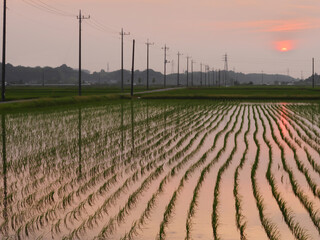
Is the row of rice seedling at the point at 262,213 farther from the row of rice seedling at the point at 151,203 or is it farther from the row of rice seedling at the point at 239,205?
the row of rice seedling at the point at 151,203

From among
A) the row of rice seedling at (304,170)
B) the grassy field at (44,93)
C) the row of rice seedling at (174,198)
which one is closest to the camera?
the row of rice seedling at (174,198)

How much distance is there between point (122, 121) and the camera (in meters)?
22.0

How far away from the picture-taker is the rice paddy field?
5.94 metres

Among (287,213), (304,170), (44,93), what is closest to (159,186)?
(287,213)

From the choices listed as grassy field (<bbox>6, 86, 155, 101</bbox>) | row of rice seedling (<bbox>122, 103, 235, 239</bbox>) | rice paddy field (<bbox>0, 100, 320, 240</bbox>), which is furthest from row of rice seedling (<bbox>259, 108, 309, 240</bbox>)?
grassy field (<bbox>6, 86, 155, 101</bbox>)

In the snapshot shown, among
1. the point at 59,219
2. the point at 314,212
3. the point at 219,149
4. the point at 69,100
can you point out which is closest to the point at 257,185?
the point at 314,212

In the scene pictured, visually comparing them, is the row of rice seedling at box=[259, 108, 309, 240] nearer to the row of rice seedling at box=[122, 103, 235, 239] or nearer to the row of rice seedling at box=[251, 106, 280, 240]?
the row of rice seedling at box=[251, 106, 280, 240]

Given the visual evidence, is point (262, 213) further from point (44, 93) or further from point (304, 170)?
point (44, 93)

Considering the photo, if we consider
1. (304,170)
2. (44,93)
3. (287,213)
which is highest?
(44,93)

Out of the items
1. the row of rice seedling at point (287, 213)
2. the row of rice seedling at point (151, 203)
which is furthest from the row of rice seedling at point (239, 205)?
the row of rice seedling at point (151, 203)

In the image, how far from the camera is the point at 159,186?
839cm

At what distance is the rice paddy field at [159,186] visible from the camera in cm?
594

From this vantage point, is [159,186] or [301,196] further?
[159,186]

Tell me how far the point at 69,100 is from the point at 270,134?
22578 mm
